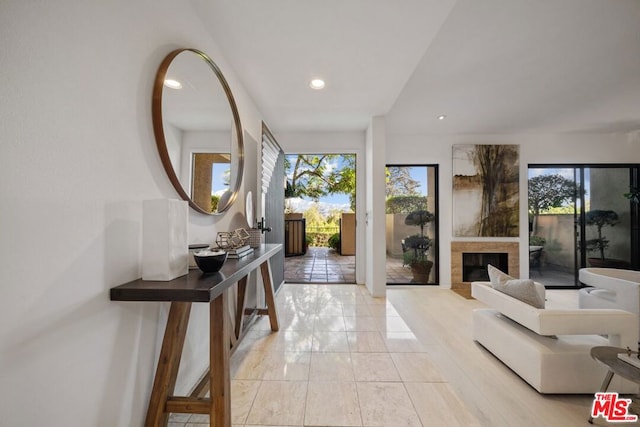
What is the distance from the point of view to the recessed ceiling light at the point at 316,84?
2.53m

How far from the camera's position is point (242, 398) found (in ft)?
5.22

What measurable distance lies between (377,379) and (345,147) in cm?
331

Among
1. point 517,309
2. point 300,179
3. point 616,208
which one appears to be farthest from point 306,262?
point 616,208

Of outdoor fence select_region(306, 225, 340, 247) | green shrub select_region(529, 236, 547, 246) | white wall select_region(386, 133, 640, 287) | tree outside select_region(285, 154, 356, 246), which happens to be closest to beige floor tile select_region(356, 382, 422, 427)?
white wall select_region(386, 133, 640, 287)

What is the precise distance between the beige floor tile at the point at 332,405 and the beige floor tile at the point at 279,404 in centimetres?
5

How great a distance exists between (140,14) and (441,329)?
341 centimetres

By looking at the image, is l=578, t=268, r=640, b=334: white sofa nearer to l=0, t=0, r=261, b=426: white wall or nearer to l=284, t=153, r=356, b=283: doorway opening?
l=0, t=0, r=261, b=426: white wall

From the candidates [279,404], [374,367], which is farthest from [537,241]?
[279,404]

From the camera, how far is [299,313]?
297 cm

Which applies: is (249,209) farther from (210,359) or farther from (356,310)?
(356,310)

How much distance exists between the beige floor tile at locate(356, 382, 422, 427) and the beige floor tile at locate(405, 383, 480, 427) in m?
0.05

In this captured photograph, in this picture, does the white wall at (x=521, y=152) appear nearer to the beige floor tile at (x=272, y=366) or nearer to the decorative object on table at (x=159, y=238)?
the beige floor tile at (x=272, y=366)

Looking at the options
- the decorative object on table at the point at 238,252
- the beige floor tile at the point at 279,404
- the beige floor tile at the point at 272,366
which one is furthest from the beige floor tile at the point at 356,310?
the decorative object on table at the point at 238,252

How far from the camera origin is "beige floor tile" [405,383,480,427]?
142 centimetres
